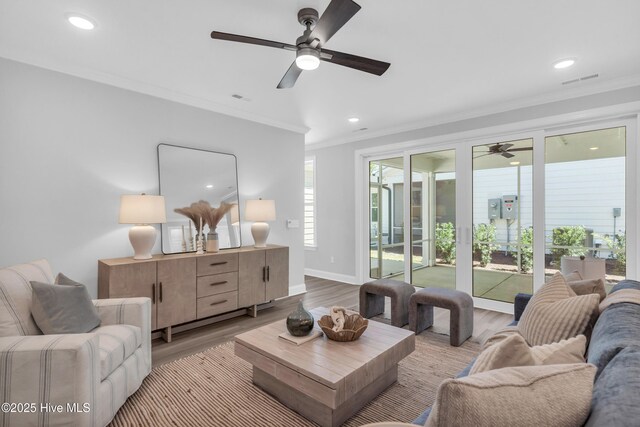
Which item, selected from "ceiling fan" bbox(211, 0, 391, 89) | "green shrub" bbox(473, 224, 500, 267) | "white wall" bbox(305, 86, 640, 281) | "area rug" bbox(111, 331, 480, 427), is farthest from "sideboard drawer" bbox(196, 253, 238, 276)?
"green shrub" bbox(473, 224, 500, 267)

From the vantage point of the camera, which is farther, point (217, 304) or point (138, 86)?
point (217, 304)

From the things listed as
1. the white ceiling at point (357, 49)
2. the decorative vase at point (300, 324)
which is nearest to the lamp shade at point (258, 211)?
the white ceiling at point (357, 49)

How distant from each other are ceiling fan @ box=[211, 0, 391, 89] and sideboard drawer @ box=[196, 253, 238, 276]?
6.76 feet

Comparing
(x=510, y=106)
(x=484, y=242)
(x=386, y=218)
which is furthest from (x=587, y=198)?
(x=386, y=218)

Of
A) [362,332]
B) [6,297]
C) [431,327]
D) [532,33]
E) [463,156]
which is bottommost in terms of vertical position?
[431,327]

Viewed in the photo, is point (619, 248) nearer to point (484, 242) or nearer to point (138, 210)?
point (484, 242)

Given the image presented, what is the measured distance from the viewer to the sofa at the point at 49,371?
1.57 m

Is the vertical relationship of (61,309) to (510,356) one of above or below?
below

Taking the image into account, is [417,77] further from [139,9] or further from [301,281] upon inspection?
[301,281]

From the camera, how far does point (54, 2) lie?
205 cm

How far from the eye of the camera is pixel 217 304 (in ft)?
11.4

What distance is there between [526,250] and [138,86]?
477 centimetres

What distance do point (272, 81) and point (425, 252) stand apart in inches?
125

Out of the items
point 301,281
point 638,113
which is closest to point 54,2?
point 301,281
